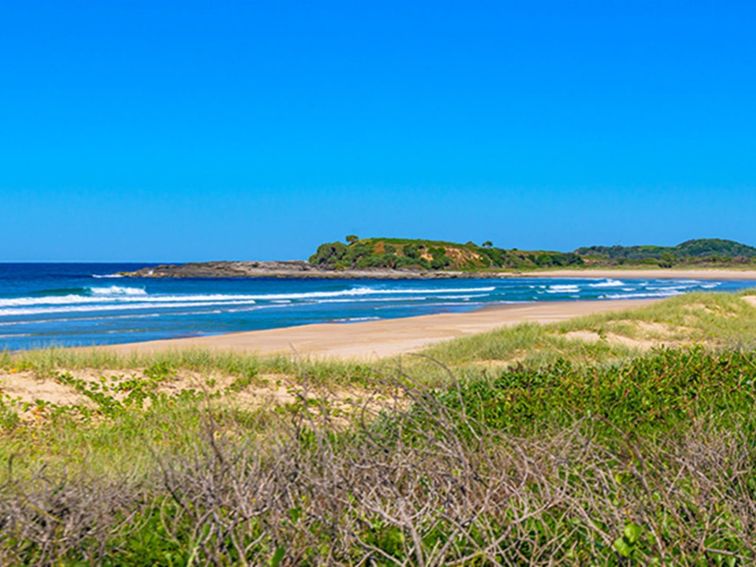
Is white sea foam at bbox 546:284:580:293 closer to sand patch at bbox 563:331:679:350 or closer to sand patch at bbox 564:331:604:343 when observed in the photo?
sand patch at bbox 563:331:679:350

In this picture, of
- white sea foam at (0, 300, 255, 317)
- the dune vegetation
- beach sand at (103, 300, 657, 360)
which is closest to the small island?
white sea foam at (0, 300, 255, 317)

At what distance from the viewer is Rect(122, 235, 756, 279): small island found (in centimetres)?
10450

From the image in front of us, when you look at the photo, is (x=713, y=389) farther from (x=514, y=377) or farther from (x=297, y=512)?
(x=297, y=512)

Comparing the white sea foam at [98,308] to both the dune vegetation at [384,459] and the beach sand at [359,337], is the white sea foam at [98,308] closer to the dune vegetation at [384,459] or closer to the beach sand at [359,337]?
the beach sand at [359,337]

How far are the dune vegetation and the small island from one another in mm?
88827

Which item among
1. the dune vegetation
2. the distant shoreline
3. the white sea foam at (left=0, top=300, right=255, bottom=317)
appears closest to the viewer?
the dune vegetation

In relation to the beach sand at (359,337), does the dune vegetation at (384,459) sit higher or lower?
higher

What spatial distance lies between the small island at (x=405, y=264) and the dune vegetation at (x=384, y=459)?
88827 mm

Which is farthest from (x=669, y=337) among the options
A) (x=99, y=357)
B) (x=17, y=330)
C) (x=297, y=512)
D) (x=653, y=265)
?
(x=653, y=265)

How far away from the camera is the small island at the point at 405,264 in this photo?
343ft

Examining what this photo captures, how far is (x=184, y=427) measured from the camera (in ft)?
27.0

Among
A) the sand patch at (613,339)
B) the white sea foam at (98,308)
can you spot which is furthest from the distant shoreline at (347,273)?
the sand patch at (613,339)

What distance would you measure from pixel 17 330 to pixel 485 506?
2885 centimetres

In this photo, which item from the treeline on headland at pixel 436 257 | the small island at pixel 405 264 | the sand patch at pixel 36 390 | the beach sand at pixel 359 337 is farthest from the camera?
the treeline on headland at pixel 436 257
